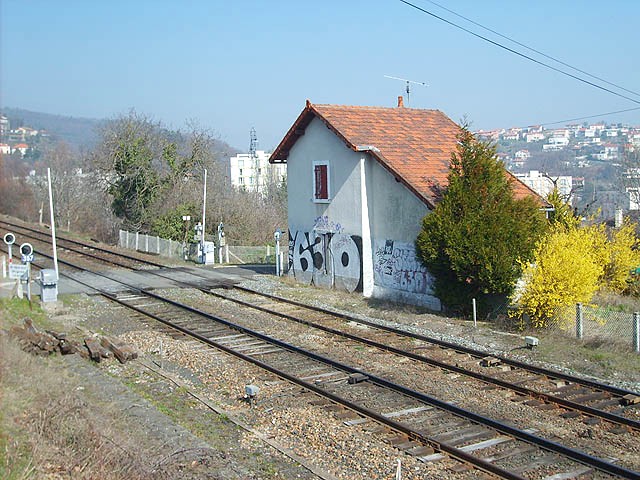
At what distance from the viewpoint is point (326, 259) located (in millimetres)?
25141

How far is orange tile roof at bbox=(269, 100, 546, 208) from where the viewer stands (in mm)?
21594

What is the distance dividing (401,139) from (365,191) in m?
2.62

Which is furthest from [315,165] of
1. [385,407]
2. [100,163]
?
[100,163]

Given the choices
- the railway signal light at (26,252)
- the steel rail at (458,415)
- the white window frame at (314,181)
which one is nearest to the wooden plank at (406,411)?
the steel rail at (458,415)

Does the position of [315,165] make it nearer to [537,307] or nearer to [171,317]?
[171,317]

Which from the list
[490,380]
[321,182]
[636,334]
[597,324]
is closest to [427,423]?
[490,380]

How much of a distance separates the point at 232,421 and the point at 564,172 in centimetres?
9607

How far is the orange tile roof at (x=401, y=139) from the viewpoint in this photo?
21594mm

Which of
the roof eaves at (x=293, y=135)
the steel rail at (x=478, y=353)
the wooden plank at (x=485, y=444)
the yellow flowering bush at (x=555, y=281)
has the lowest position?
the wooden plank at (x=485, y=444)

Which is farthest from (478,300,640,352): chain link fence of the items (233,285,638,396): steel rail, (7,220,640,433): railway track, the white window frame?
the white window frame

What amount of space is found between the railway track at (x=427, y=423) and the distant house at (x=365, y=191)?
21.9 feet

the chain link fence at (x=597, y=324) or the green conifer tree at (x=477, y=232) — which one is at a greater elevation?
the green conifer tree at (x=477, y=232)

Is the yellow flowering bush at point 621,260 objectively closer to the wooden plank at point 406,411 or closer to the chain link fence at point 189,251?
the wooden plank at point 406,411

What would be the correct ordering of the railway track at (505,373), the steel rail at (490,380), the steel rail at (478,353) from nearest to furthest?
the steel rail at (490,380) < the railway track at (505,373) < the steel rail at (478,353)
